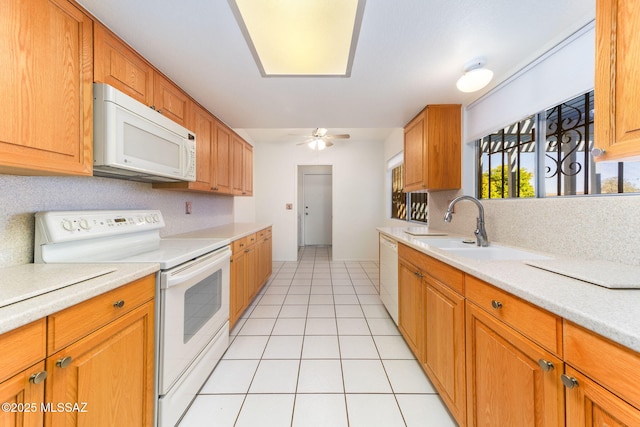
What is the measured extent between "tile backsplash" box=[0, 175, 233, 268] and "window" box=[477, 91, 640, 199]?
2.63 meters

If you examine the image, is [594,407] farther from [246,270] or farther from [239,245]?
[246,270]

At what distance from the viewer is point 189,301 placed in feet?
4.45

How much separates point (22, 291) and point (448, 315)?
171 cm

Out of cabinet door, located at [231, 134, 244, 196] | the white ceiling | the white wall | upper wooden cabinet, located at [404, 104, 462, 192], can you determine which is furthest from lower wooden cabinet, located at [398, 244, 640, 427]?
the white wall

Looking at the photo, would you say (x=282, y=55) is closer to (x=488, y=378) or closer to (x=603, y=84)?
(x=603, y=84)

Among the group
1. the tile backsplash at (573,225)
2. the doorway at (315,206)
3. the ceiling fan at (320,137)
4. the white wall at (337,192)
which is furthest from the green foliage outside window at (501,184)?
the doorway at (315,206)

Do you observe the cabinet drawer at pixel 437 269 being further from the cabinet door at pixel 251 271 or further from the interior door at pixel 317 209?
the interior door at pixel 317 209

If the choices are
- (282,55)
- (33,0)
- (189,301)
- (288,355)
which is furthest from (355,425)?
(33,0)

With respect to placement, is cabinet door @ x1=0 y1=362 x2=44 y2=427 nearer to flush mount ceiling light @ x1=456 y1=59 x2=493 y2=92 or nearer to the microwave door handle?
the microwave door handle

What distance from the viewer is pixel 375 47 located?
139cm

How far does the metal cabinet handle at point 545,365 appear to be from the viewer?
2.24ft

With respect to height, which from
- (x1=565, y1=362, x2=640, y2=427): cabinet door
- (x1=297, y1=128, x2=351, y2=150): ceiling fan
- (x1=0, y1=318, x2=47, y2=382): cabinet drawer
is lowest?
(x1=565, y1=362, x2=640, y2=427): cabinet door

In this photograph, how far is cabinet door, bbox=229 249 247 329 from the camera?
2.04 m

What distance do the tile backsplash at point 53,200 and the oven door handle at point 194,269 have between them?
0.63 metres
